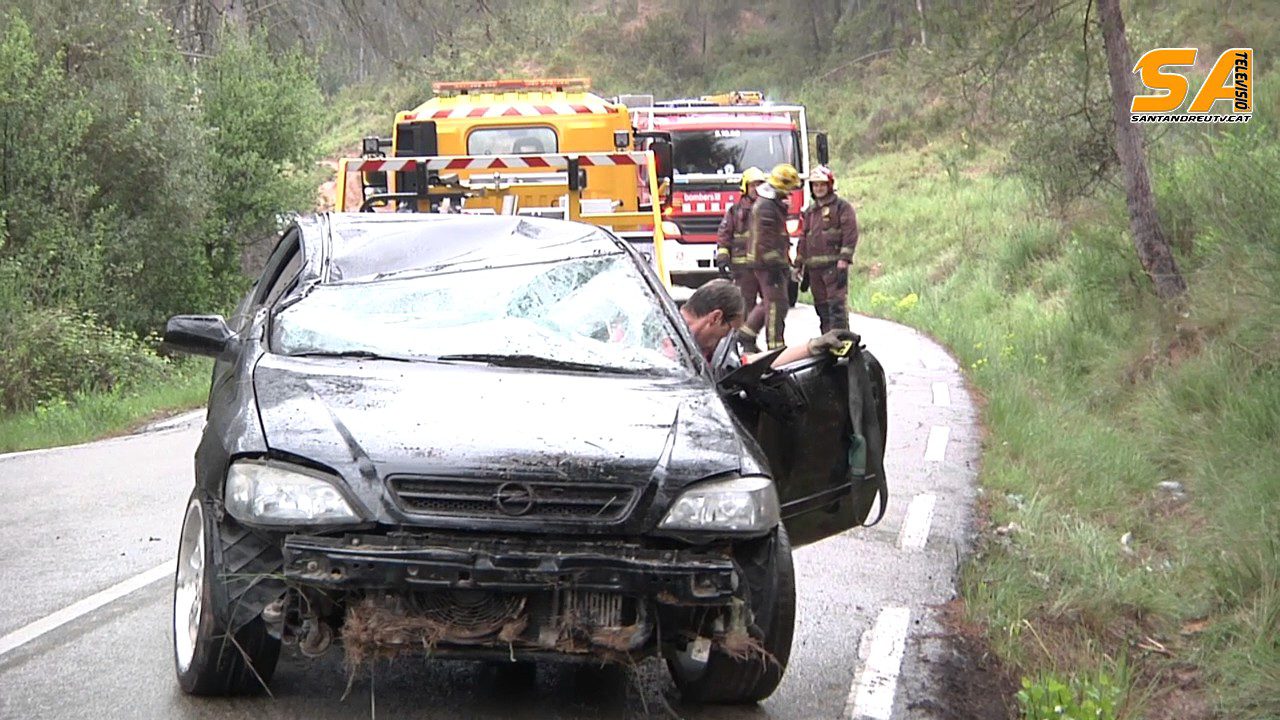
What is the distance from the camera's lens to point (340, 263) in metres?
6.38

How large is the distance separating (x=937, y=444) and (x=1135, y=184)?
13.1ft

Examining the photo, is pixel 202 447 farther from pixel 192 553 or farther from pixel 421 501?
pixel 421 501

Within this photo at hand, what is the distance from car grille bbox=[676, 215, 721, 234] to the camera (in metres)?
23.7

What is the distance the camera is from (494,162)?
14.6 metres

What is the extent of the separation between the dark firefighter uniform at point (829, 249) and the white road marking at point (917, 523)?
15.8 feet

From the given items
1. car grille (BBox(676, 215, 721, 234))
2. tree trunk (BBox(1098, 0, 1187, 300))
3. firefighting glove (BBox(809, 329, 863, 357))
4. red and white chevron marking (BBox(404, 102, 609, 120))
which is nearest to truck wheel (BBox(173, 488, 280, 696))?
firefighting glove (BBox(809, 329, 863, 357))

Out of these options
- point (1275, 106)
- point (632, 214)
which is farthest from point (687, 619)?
point (1275, 106)

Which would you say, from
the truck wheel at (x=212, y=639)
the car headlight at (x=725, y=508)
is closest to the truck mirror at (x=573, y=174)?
the truck wheel at (x=212, y=639)

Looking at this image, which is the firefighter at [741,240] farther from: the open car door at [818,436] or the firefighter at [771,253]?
the open car door at [818,436]

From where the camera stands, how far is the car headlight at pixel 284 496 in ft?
15.3

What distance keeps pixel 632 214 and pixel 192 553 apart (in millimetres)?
9086

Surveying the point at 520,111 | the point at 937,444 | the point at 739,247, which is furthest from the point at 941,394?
the point at 520,111

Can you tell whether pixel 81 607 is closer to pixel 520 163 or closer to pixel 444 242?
pixel 444 242

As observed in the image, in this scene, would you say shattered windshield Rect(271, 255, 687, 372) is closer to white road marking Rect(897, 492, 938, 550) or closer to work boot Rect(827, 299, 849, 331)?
white road marking Rect(897, 492, 938, 550)
